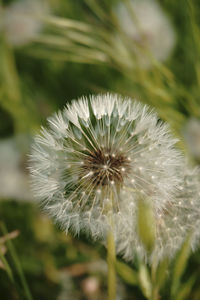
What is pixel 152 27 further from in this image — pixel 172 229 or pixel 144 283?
pixel 144 283

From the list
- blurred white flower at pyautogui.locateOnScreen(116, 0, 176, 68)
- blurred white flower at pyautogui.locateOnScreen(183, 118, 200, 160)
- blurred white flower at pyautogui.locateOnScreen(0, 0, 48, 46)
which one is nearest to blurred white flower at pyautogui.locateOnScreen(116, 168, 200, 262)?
blurred white flower at pyautogui.locateOnScreen(183, 118, 200, 160)

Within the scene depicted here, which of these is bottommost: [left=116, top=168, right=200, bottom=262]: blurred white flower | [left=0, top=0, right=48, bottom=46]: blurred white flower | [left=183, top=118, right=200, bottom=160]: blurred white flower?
[left=116, top=168, right=200, bottom=262]: blurred white flower

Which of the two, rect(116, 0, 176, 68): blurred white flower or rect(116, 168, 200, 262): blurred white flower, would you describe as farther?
rect(116, 0, 176, 68): blurred white flower

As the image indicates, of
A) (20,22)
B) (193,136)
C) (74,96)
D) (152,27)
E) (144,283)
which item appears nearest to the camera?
(144,283)

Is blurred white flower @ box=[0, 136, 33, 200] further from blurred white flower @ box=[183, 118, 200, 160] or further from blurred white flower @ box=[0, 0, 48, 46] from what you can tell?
blurred white flower @ box=[0, 0, 48, 46]

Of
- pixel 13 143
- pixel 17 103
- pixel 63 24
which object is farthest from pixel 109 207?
pixel 13 143

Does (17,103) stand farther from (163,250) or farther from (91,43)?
(163,250)

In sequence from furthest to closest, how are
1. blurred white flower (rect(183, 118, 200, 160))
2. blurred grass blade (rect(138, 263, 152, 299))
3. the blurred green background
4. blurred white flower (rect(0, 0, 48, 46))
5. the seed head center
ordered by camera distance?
blurred white flower (rect(0, 0, 48, 46)) < blurred white flower (rect(183, 118, 200, 160)) < the blurred green background < the seed head center < blurred grass blade (rect(138, 263, 152, 299))

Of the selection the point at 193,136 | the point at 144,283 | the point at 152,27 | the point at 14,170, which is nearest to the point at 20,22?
the point at 152,27
